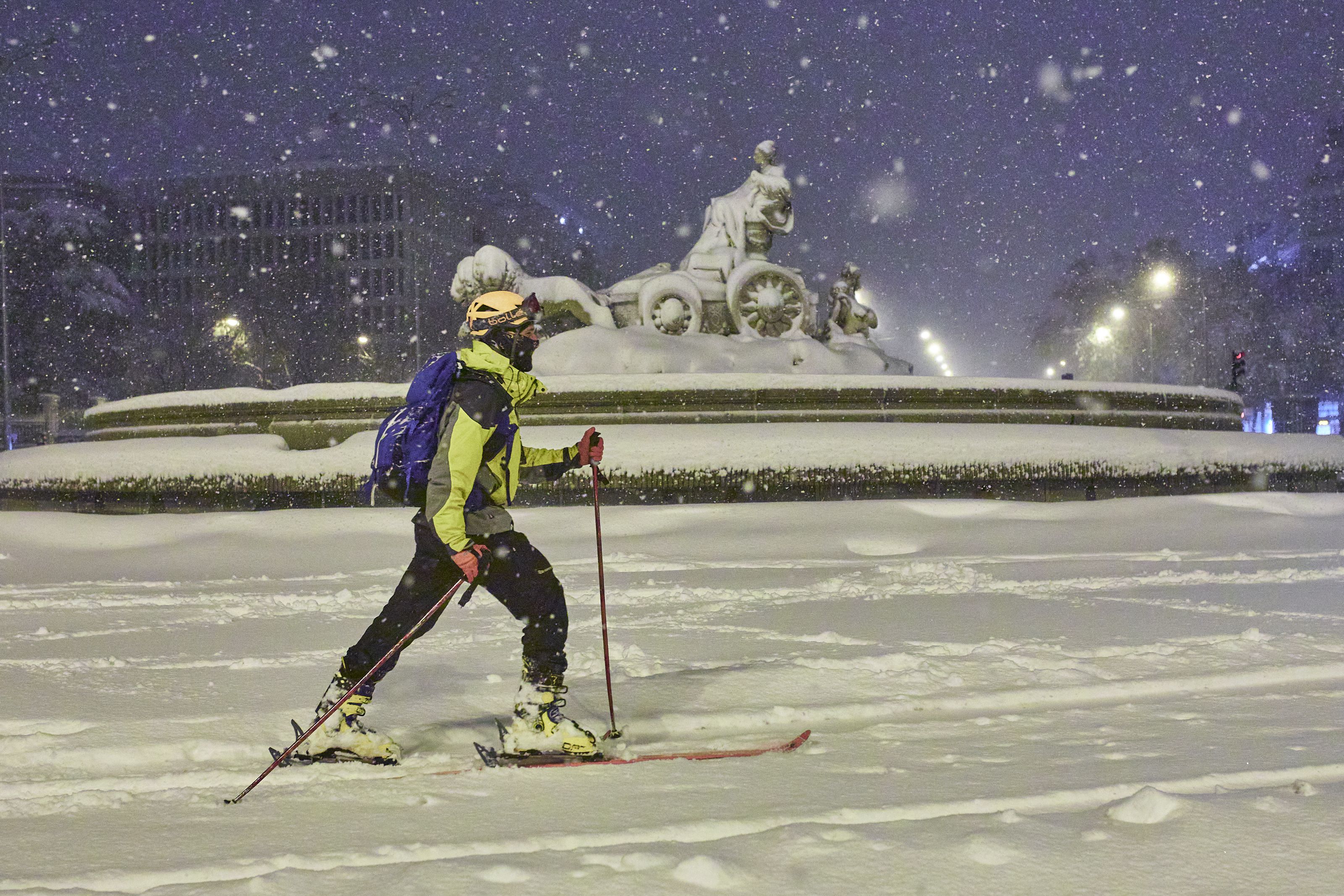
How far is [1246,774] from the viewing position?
129 inches

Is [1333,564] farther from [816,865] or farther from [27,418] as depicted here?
[27,418]

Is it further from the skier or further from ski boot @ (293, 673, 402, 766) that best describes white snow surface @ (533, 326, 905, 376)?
ski boot @ (293, 673, 402, 766)

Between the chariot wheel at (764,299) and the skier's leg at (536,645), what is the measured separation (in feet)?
Result: 43.3

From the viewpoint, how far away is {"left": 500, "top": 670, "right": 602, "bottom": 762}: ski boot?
3.66 m

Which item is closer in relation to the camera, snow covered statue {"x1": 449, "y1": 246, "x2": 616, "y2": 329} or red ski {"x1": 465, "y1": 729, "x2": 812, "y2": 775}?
red ski {"x1": 465, "y1": 729, "x2": 812, "y2": 775}

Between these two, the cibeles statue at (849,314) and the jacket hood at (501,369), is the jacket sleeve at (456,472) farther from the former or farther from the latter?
the cibeles statue at (849,314)

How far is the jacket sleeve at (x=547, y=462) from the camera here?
13.1ft

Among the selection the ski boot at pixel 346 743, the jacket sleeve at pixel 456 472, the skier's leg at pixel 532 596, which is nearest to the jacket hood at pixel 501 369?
the jacket sleeve at pixel 456 472

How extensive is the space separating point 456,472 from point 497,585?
463 mm

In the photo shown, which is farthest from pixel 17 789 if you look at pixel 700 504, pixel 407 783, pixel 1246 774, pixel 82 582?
pixel 700 504

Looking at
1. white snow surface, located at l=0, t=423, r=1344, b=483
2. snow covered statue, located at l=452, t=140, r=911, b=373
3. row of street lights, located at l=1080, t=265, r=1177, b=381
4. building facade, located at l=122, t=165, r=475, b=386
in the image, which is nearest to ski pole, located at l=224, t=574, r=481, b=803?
white snow surface, located at l=0, t=423, r=1344, b=483

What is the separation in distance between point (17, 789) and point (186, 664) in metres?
1.82

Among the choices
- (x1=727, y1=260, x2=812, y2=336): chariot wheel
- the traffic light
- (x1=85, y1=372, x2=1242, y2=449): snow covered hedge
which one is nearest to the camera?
(x1=85, y1=372, x2=1242, y2=449): snow covered hedge

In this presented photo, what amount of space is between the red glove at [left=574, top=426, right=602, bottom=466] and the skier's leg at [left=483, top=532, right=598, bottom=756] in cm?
38
